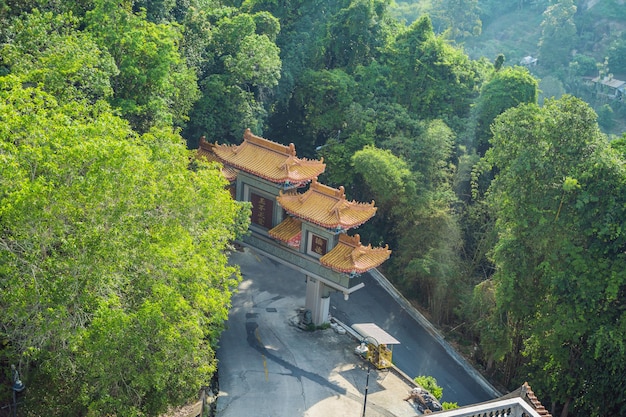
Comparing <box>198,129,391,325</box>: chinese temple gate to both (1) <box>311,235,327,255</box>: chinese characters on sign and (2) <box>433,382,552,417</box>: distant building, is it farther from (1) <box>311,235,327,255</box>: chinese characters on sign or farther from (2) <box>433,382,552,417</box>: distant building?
(2) <box>433,382,552,417</box>: distant building

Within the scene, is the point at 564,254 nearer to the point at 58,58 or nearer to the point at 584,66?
the point at 58,58

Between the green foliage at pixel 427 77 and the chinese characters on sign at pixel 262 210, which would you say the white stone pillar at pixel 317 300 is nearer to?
the chinese characters on sign at pixel 262 210

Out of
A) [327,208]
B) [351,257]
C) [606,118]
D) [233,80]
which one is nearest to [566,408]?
[351,257]

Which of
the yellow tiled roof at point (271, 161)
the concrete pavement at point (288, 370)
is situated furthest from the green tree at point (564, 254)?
the yellow tiled roof at point (271, 161)

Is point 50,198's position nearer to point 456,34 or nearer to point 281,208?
point 281,208

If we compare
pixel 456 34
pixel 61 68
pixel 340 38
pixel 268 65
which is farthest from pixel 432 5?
pixel 61 68

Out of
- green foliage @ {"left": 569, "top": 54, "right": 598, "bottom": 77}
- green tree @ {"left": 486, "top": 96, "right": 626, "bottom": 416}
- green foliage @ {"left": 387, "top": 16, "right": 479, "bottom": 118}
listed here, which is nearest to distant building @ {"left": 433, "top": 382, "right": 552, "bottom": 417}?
green tree @ {"left": 486, "top": 96, "right": 626, "bottom": 416}
